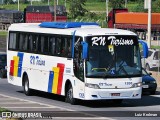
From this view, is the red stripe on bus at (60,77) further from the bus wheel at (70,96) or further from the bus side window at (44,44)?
the bus side window at (44,44)

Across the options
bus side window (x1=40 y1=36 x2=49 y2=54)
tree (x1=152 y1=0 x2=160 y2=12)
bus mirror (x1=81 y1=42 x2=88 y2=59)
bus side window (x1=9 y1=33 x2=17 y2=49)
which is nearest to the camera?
bus mirror (x1=81 y1=42 x2=88 y2=59)

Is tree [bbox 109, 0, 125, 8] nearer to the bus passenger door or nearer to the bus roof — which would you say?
the bus roof

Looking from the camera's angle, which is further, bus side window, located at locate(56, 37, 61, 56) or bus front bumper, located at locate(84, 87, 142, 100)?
bus side window, located at locate(56, 37, 61, 56)

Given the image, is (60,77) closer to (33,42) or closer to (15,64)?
(33,42)

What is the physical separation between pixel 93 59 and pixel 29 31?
6069 millimetres

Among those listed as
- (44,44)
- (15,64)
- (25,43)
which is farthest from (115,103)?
(15,64)

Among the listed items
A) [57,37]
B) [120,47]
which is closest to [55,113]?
[120,47]

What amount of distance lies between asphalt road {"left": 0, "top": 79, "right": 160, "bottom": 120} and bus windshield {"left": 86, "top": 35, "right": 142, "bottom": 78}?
1.24m

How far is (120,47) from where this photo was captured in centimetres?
2450

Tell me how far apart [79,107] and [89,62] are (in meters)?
1.62

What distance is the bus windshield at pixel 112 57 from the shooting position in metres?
24.1

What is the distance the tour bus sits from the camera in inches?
948

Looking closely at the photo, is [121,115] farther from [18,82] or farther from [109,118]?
[18,82]

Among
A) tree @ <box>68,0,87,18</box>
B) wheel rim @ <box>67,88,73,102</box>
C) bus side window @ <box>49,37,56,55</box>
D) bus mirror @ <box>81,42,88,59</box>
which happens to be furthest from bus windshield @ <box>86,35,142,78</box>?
tree @ <box>68,0,87,18</box>
